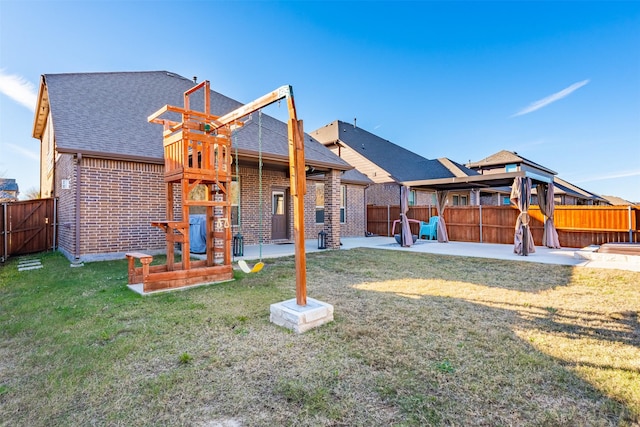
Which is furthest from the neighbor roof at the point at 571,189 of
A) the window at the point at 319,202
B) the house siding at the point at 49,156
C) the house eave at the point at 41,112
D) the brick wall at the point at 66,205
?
the house eave at the point at 41,112

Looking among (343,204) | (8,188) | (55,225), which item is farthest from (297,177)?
(8,188)

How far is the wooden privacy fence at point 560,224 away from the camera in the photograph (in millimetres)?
10133

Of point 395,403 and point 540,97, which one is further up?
point 540,97

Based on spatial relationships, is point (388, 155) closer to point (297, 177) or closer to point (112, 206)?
point (112, 206)

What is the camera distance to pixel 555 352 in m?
2.82

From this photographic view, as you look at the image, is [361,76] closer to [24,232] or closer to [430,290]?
[430,290]

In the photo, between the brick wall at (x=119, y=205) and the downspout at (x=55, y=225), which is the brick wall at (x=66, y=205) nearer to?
the downspout at (x=55, y=225)

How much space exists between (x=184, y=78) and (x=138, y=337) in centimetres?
1232

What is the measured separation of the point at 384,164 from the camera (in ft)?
65.0

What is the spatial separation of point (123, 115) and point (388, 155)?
648 inches

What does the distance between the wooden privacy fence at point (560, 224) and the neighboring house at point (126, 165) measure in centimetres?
651

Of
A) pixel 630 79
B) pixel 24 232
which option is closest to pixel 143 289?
pixel 24 232

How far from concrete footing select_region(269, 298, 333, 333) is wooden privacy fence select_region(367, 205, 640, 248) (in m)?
11.4

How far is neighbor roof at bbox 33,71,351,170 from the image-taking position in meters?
8.04
